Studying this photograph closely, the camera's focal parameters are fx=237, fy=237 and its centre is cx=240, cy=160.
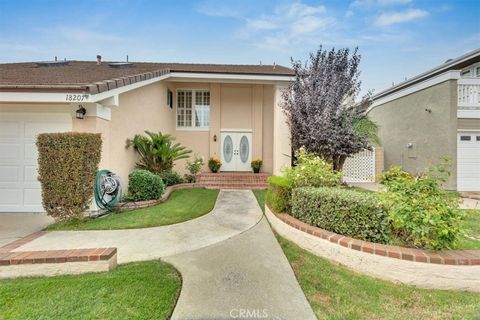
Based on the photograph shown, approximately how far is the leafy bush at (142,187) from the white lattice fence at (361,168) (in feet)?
32.8

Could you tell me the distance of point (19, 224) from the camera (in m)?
5.55

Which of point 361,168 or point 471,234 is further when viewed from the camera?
point 361,168

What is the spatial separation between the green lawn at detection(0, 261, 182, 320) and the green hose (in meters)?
3.20

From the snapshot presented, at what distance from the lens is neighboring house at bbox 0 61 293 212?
617 centimetres

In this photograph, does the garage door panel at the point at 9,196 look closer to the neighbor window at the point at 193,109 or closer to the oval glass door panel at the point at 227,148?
the neighbor window at the point at 193,109

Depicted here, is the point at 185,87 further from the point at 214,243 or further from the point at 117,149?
the point at 214,243

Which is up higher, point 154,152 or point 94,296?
point 154,152

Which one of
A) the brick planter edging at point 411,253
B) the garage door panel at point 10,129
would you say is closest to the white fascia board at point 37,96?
the garage door panel at point 10,129

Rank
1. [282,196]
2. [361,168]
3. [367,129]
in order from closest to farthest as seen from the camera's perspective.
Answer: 1. [282,196]
2. [367,129]
3. [361,168]

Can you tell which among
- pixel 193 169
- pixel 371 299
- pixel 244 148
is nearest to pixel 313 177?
pixel 371 299

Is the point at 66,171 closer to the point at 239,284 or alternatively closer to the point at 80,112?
the point at 80,112

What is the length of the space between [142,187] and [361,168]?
11.3 m

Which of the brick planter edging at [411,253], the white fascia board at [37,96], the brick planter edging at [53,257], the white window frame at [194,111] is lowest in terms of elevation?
the brick planter edging at [53,257]

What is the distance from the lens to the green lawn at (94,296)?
253 cm
